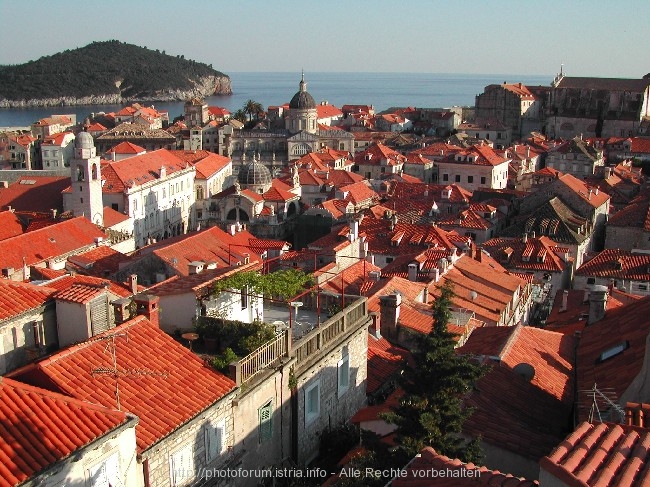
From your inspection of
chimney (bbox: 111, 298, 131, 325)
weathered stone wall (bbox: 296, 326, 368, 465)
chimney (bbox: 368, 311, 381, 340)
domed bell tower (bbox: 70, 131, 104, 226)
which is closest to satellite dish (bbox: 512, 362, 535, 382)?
weathered stone wall (bbox: 296, 326, 368, 465)

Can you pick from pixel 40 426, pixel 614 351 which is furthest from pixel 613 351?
pixel 40 426

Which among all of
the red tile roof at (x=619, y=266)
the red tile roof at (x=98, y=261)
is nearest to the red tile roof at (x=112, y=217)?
the red tile roof at (x=98, y=261)

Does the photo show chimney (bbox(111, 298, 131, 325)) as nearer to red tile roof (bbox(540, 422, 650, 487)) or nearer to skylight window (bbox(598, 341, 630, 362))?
red tile roof (bbox(540, 422, 650, 487))

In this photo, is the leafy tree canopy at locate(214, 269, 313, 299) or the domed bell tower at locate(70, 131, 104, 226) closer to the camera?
the leafy tree canopy at locate(214, 269, 313, 299)

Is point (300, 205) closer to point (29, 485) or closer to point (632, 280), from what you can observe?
point (632, 280)

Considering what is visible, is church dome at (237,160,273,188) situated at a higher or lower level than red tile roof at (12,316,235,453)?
lower

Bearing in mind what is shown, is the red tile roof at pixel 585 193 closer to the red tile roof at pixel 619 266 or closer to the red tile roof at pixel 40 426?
the red tile roof at pixel 619 266

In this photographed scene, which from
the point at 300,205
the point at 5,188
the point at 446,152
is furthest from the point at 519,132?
the point at 5,188

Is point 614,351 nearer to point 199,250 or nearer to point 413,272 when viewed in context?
point 413,272

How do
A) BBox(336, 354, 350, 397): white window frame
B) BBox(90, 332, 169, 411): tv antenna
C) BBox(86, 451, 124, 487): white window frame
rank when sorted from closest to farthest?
BBox(86, 451, 124, 487): white window frame, BBox(90, 332, 169, 411): tv antenna, BBox(336, 354, 350, 397): white window frame
